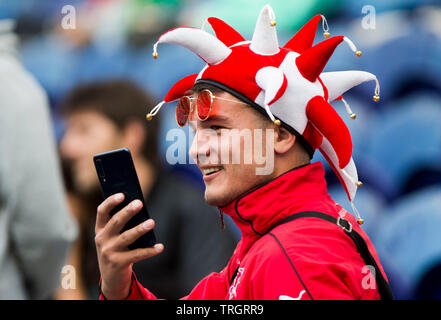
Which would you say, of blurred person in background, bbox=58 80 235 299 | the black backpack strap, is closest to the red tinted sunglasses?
the black backpack strap

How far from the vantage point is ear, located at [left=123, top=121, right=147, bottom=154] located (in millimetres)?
3227

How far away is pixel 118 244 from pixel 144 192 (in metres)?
1.33

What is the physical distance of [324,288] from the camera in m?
1.47

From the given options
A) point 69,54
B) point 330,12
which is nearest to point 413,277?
point 330,12

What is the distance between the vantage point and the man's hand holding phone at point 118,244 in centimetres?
175

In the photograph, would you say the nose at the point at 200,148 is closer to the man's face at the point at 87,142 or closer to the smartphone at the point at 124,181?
the smartphone at the point at 124,181

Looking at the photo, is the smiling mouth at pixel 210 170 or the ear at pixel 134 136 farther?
the ear at pixel 134 136

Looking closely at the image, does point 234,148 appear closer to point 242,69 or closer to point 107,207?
point 242,69

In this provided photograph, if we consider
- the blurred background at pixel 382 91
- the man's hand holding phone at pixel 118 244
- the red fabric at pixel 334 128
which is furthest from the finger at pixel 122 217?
the blurred background at pixel 382 91

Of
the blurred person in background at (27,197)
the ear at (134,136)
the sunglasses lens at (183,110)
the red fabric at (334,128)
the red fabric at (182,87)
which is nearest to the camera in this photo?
the red fabric at (334,128)

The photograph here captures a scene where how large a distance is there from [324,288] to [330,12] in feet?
8.89

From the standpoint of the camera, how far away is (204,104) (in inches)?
70.7

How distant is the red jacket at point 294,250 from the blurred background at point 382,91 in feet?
5.26

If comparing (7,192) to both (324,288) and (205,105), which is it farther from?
(324,288)
